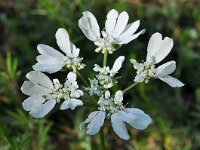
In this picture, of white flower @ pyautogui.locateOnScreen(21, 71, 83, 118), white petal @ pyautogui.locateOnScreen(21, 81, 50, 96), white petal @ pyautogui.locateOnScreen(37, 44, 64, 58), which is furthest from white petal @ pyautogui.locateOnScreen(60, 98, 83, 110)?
white petal @ pyautogui.locateOnScreen(37, 44, 64, 58)

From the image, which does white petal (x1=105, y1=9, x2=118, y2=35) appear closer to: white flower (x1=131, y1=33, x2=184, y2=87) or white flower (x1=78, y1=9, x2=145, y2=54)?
white flower (x1=78, y1=9, x2=145, y2=54)

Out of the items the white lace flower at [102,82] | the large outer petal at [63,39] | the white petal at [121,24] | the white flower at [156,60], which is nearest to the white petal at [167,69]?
the white flower at [156,60]

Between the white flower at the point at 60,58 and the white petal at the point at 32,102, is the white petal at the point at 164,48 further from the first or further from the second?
the white petal at the point at 32,102

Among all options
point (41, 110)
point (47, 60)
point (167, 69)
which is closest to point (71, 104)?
point (41, 110)

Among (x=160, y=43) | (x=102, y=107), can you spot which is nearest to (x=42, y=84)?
(x=102, y=107)

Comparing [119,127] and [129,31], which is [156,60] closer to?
[129,31]

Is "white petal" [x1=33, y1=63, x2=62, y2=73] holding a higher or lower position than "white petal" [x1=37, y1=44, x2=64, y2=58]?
lower
